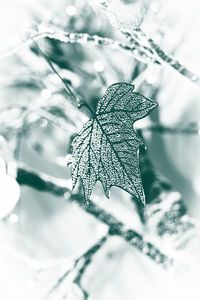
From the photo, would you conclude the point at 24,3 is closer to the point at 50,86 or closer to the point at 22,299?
the point at 50,86

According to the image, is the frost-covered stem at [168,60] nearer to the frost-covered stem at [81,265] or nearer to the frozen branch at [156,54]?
the frozen branch at [156,54]

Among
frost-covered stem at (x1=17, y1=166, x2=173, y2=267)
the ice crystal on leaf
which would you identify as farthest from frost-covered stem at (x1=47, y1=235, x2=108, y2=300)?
the ice crystal on leaf

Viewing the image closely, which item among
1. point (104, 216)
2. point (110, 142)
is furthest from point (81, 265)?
point (110, 142)

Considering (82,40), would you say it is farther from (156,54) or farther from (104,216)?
(104,216)

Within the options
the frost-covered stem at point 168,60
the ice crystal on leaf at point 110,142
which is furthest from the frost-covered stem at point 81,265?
the frost-covered stem at point 168,60

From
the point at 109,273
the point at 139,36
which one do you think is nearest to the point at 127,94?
the point at 139,36

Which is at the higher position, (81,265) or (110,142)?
(110,142)
